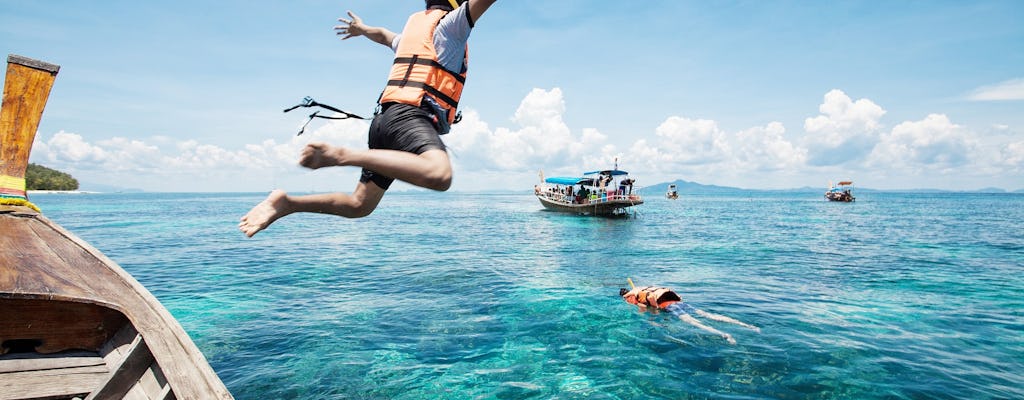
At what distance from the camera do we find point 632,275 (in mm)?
20500

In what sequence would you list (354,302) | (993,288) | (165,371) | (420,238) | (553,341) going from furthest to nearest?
(420,238) < (993,288) < (354,302) < (553,341) < (165,371)

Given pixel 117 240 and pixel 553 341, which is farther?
pixel 117 240

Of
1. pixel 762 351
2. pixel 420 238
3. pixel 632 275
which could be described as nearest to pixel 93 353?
pixel 762 351

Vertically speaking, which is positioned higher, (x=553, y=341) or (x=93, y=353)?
(x=93, y=353)

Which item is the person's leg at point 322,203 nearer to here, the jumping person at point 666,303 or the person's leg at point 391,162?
the person's leg at point 391,162

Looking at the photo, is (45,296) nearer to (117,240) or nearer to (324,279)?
(324,279)

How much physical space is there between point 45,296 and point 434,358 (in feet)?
24.4

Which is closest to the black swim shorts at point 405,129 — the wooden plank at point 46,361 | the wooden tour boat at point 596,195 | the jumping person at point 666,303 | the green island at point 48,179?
the wooden plank at point 46,361

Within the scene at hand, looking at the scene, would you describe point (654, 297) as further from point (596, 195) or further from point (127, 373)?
point (596, 195)

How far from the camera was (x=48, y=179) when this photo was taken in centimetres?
14562

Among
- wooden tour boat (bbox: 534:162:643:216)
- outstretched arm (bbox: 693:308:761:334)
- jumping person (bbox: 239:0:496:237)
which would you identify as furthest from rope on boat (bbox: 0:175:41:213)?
wooden tour boat (bbox: 534:162:643:216)

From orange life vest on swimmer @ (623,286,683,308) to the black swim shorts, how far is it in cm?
1179

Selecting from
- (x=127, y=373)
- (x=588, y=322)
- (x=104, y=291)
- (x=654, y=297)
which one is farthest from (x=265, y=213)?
(x=654, y=297)

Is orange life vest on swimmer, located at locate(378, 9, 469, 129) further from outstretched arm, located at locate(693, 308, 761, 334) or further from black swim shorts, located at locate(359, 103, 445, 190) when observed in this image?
outstretched arm, located at locate(693, 308, 761, 334)
